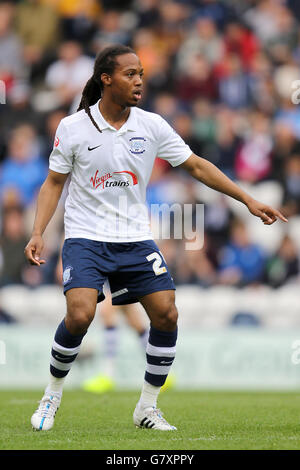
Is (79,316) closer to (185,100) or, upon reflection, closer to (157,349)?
(157,349)

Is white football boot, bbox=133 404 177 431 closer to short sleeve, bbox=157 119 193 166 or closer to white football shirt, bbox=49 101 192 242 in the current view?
white football shirt, bbox=49 101 192 242

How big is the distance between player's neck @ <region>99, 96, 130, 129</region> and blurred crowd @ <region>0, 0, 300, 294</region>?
680 centimetres

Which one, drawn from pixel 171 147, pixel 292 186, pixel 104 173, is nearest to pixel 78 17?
pixel 292 186

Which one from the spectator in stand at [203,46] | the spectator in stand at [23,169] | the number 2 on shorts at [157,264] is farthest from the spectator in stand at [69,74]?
the number 2 on shorts at [157,264]

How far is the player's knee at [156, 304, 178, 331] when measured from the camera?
19.6 feet

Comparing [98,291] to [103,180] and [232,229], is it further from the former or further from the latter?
[232,229]

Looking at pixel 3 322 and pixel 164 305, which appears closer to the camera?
pixel 164 305

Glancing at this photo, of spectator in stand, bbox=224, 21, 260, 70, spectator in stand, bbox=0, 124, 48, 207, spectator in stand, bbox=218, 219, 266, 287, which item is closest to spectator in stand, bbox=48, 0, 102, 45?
spectator in stand, bbox=224, 21, 260, 70

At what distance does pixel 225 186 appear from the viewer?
6.17m

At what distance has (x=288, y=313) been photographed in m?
12.8

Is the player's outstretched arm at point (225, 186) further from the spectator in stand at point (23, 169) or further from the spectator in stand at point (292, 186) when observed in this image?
the spectator in stand at point (23, 169)

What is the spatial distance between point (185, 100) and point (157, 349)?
9563 mm

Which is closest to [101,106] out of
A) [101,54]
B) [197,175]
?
[101,54]

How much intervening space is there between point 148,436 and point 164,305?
852mm
